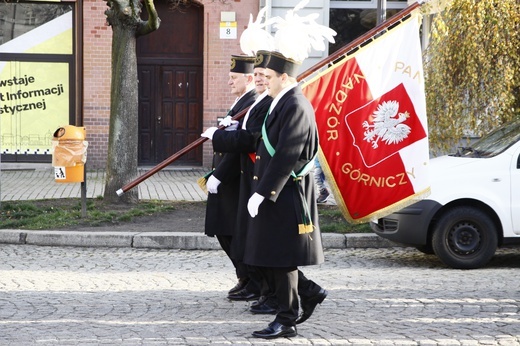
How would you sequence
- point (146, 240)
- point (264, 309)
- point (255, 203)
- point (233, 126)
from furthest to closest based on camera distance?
1. point (146, 240)
2. point (233, 126)
3. point (264, 309)
4. point (255, 203)

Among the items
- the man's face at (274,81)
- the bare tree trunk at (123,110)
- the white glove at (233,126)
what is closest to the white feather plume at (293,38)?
the man's face at (274,81)

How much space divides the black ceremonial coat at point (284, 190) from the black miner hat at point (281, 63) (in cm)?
15

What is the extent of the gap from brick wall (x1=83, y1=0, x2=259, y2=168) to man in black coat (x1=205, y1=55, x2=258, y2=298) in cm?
1167

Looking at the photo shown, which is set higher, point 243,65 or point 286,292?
point 243,65

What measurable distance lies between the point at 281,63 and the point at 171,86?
14.0 meters

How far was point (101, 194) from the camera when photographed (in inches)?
625

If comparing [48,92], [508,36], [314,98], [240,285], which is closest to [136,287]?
[240,285]

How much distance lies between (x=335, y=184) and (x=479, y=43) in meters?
5.32

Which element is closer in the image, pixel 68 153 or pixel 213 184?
pixel 213 184

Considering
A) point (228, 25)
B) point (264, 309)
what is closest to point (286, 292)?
point (264, 309)

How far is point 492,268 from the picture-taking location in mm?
10391

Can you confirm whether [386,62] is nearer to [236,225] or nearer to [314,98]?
[314,98]

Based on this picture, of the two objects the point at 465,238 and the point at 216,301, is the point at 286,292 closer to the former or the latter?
the point at 216,301

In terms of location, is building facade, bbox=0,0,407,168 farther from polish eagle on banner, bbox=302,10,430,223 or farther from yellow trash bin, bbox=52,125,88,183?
polish eagle on banner, bbox=302,10,430,223
